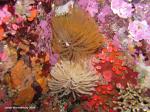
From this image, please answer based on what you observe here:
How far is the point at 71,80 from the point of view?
7.88 feet

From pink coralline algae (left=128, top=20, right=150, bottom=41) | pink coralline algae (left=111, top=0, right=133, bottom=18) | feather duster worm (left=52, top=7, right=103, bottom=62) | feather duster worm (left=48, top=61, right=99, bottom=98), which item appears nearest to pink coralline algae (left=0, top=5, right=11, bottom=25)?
feather duster worm (left=52, top=7, right=103, bottom=62)

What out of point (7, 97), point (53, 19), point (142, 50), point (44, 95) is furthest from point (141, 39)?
point (7, 97)

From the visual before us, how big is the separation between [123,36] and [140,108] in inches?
22.8

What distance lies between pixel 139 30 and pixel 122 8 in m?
0.22

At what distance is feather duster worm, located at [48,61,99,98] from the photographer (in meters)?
2.41

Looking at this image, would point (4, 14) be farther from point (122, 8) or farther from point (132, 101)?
point (132, 101)

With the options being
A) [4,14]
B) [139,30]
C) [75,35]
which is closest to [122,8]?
[139,30]

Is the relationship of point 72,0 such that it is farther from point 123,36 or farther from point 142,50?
point 142,50

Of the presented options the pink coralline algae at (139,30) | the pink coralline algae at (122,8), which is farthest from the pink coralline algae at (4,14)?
the pink coralline algae at (139,30)

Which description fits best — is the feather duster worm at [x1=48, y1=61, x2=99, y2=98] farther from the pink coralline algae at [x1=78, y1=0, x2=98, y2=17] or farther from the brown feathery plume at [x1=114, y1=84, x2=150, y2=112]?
the pink coralline algae at [x1=78, y1=0, x2=98, y2=17]

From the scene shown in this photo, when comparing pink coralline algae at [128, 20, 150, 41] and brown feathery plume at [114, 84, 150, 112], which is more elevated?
pink coralline algae at [128, 20, 150, 41]

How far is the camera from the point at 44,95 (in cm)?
248

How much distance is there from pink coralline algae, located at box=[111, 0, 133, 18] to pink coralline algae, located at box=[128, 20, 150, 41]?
8 cm

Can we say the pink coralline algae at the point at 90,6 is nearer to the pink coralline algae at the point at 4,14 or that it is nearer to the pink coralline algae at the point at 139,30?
the pink coralline algae at the point at 139,30
